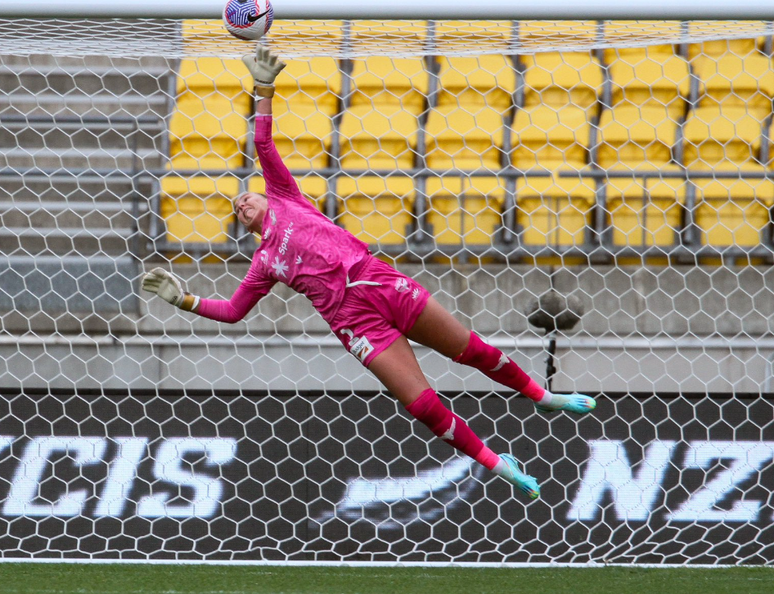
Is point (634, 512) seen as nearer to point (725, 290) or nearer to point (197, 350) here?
point (725, 290)

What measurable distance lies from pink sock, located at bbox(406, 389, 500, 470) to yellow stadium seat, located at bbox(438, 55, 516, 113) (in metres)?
2.83

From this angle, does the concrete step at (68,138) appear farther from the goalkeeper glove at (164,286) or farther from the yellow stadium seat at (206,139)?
the goalkeeper glove at (164,286)

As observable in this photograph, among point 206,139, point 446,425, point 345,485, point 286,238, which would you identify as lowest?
point 345,485

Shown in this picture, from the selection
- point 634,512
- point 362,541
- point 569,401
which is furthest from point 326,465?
point 634,512

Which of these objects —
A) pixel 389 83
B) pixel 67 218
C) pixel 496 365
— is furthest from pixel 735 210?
pixel 67 218

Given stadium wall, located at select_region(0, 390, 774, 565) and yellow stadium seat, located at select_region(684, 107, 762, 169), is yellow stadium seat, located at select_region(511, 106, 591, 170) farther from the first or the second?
stadium wall, located at select_region(0, 390, 774, 565)

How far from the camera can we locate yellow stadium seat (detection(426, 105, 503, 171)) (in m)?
5.06

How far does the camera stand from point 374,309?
3.04 metres

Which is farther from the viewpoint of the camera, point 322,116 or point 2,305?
point 322,116

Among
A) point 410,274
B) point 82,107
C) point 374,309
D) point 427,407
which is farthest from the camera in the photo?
point 82,107

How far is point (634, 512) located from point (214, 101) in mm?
3463

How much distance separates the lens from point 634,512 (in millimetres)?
3545

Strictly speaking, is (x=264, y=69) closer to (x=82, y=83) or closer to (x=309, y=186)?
(x=309, y=186)

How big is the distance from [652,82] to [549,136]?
769 millimetres
